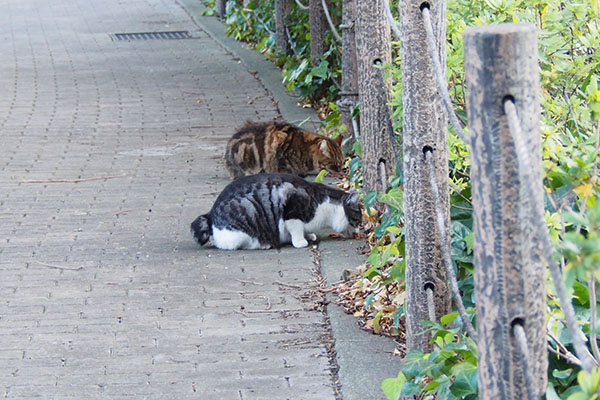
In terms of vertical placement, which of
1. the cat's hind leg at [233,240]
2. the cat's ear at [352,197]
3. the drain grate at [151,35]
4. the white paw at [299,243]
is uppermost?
the cat's ear at [352,197]

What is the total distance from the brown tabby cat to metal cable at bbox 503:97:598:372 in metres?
5.60

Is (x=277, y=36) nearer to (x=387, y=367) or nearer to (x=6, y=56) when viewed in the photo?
(x=6, y=56)

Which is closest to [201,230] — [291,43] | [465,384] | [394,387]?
[394,387]

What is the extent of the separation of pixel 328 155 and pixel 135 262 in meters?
2.34

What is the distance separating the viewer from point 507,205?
2.37m

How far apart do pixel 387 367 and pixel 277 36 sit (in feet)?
29.3

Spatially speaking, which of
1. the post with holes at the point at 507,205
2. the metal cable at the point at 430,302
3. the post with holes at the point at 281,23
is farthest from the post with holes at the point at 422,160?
the post with holes at the point at 281,23

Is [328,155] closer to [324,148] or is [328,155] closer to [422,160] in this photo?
[324,148]

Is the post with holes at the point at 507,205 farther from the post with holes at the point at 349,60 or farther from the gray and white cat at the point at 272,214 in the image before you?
the post with holes at the point at 349,60

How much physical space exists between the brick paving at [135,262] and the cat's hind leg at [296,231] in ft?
0.25

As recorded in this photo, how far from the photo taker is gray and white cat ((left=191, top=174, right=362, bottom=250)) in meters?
6.36

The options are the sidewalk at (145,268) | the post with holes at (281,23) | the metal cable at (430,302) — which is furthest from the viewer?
the post with holes at (281,23)

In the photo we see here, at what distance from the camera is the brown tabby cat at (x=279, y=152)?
7.87 meters

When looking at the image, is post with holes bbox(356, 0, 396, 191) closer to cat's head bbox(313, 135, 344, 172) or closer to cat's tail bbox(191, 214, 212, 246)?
cat's tail bbox(191, 214, 212, 246)
